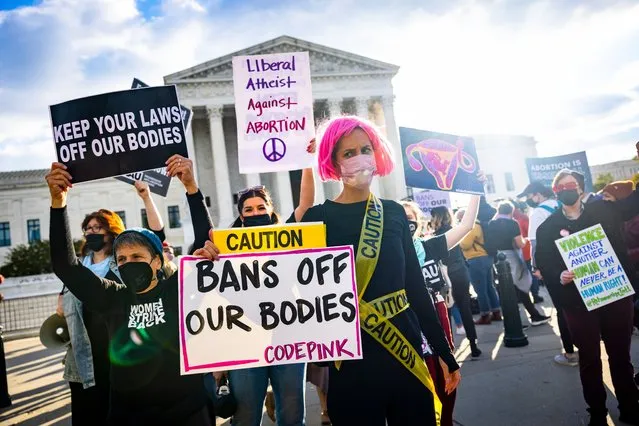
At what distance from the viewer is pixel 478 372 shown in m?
4.81

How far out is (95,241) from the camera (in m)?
3.17

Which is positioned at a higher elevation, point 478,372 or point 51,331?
point 51,331

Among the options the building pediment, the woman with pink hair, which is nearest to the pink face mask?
the woman with pink hair

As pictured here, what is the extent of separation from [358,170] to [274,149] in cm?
120

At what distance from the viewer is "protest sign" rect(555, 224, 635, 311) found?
3.29 meters

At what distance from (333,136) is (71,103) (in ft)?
5.16

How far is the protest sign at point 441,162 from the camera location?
3.39 metres

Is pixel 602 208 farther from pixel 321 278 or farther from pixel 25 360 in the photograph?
pixel 25 360

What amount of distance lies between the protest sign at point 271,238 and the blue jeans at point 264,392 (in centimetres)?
104

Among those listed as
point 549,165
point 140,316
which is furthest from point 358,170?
point 549,165

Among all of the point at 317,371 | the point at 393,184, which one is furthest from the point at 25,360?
the point at 393,184

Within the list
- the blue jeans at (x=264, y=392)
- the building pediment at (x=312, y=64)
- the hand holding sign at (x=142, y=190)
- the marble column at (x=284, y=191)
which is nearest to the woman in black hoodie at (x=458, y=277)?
the blue jeans at (x=264, y=392)

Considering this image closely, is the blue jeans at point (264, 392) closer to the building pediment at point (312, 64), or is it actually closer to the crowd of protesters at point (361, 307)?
the crowd of protesters at point (361, 307)

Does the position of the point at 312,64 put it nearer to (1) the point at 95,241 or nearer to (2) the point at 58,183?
(1) the point at 95,241
